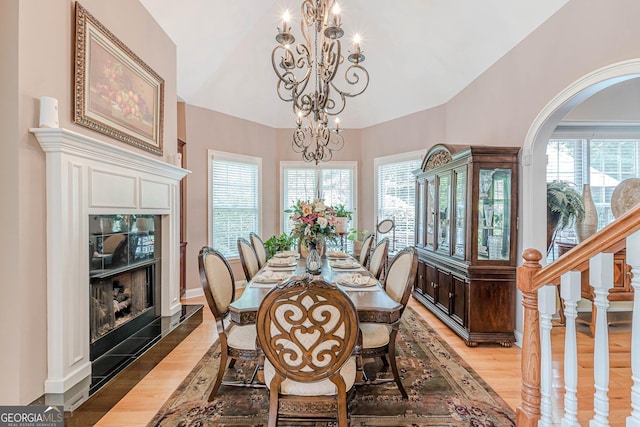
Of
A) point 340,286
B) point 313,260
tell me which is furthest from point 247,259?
point 340,286

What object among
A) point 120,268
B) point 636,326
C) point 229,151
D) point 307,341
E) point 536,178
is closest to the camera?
point 636,326

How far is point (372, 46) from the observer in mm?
5273

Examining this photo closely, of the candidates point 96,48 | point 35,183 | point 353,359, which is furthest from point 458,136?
point 35,183

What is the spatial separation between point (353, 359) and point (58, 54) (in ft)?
9.13

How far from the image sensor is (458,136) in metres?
4.82

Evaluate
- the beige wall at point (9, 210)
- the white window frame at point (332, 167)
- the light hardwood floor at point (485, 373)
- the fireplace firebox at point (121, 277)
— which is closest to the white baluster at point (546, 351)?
the light hardwood floor at point (485, 373)

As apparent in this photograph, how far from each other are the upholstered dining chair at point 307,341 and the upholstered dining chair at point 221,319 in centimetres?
60

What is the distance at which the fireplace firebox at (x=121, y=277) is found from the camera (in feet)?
8.39

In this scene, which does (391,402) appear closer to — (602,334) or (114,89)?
(602,334)

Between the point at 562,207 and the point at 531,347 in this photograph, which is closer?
the point at 531,347

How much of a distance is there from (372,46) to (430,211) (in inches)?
113

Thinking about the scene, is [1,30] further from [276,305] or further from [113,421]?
[113,421]

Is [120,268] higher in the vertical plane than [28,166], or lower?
lower

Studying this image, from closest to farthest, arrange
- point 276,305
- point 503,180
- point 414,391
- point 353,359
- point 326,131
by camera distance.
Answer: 1. point 276,305
2. point 353,359
3. point 414,391
4. point 503,180
5. point 326,131
